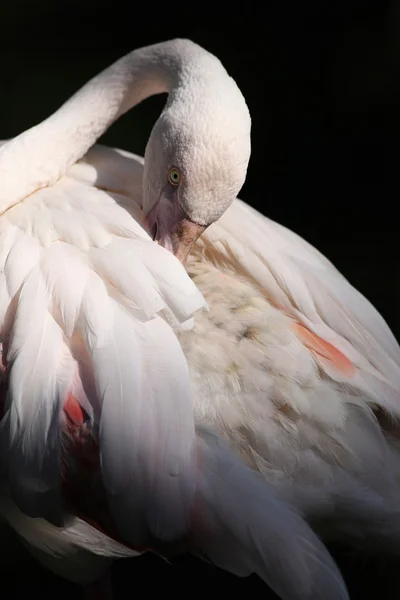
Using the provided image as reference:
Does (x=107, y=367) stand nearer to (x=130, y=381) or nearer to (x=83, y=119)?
(x=130, y=381)

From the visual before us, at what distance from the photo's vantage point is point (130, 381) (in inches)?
53.8

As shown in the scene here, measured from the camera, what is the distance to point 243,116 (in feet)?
5.20

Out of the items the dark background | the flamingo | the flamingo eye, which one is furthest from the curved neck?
the dark background

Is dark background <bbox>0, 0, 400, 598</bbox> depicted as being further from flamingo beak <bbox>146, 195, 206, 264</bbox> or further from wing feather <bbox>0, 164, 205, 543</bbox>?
wing feather <bbox>0, 164, 205, 543</bbox>

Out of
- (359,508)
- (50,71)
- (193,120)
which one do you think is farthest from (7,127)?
(359,508)

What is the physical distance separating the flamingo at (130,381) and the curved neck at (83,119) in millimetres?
30

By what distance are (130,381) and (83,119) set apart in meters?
0.75

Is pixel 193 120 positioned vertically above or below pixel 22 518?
above

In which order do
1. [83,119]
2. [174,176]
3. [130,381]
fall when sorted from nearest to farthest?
[130,381], [174,176], [83,119]

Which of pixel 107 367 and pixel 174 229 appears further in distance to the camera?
pixel 174 229

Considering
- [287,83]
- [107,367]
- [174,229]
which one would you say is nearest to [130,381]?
[107,367]

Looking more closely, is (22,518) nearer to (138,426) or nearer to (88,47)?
(138,426)

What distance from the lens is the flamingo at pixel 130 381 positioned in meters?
1.32

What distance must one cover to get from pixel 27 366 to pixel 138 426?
0.20m
